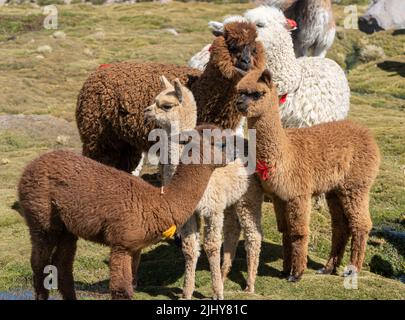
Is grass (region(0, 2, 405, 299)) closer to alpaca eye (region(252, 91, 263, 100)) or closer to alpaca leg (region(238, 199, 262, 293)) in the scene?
alpaca leg (region(238, 199, 262, 293))

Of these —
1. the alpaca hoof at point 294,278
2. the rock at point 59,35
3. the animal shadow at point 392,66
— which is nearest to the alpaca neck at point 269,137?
the alpaca hoof at point 294,278

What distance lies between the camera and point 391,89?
78.5 ft

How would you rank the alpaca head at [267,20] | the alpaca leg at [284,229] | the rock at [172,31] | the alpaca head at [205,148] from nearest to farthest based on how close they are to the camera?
1. the alpaca head at [205,148]
2. the alpaca leg at [284,229]
3. the alpaca head at [267,20]
4. the rock at [172,31]

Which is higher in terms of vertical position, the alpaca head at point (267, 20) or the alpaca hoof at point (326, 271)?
the alpaca head at point (267, 20)

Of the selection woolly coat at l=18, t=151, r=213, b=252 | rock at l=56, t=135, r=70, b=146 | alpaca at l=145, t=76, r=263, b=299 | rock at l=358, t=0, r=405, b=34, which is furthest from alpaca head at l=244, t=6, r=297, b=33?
rock at l=358, t=0, r=405, b=34

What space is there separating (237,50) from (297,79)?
67.2 inches

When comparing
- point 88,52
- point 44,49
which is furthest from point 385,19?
point 44,49

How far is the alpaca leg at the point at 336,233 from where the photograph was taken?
8.14 meters

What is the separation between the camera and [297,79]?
29.8 ft

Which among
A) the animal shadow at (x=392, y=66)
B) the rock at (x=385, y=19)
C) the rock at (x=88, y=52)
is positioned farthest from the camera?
the rock at (x=385, y=19)

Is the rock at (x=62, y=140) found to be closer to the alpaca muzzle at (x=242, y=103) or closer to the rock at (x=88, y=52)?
the alpaca muzzle at (x=242, y=103)

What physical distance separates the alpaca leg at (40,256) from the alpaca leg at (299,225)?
7.84ft

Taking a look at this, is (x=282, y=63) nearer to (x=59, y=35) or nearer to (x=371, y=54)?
(x=371, y=54)
